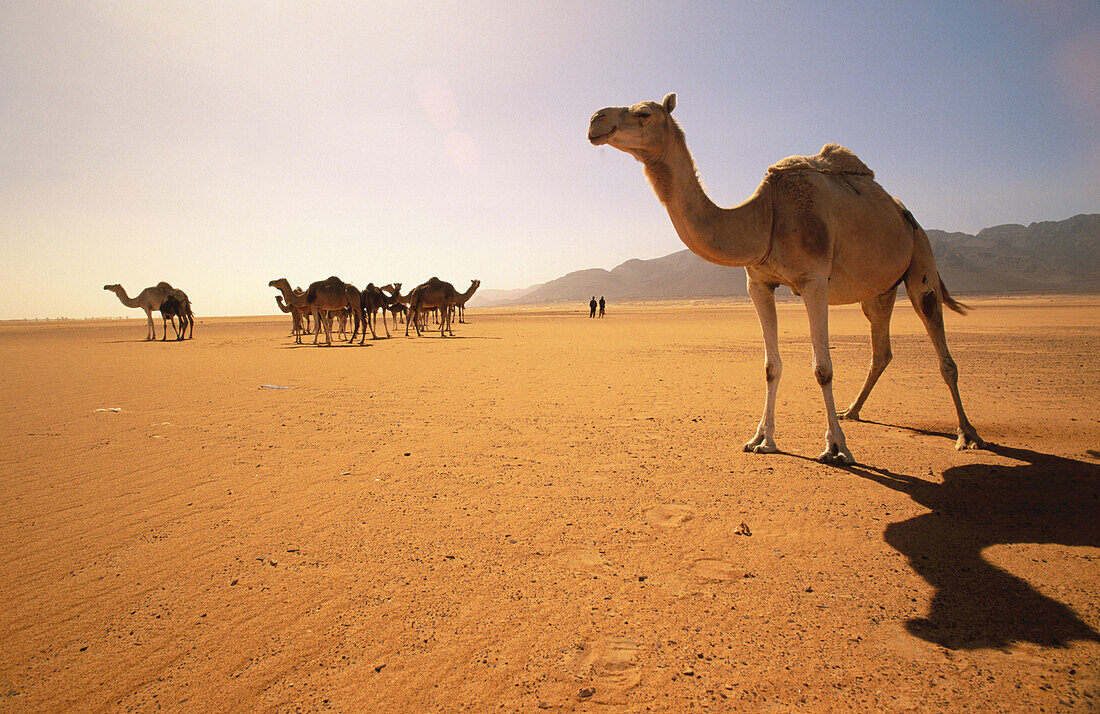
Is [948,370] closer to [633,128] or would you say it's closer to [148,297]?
[633,128]

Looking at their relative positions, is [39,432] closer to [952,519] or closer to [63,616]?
[63,616]

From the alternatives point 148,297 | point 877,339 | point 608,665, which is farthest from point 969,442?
point 148,297

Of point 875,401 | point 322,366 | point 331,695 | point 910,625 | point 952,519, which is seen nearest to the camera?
point 331,695

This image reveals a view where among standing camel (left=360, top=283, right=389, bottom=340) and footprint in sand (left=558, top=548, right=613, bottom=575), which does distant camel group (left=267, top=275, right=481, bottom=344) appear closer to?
standing camel (left=360, top=283, right=389, bottom=340)

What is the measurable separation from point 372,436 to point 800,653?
211 inches

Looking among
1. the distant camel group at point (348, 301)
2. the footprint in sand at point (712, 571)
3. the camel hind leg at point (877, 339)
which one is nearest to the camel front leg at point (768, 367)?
the camel hind leg at point (877, 339)

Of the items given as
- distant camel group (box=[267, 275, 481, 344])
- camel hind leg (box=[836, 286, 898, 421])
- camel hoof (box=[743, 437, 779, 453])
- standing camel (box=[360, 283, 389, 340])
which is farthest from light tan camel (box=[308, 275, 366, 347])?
camel hind leg (box=[836, 286, 898, 421])

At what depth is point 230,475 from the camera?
491cm

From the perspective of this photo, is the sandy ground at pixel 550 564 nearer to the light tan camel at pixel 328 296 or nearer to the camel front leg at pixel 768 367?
the camel front leg at pixel 768 367

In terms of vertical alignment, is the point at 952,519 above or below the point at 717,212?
below

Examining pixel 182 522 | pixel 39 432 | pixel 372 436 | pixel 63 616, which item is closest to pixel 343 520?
pixel 182 522

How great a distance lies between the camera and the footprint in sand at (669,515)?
12.1 ft

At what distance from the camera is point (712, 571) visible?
3027 millimetres

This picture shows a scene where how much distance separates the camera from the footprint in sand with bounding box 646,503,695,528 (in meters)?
3.70
